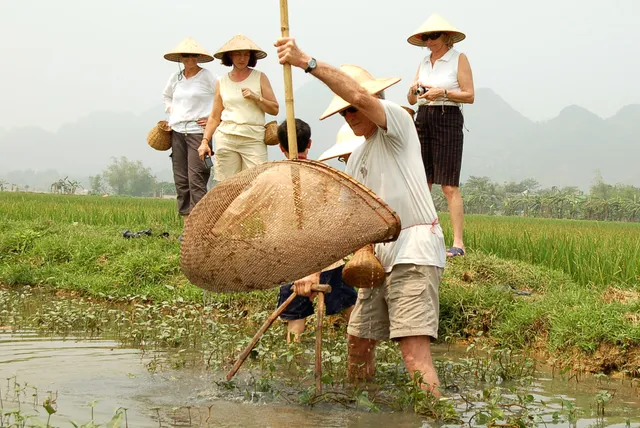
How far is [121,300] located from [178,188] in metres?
1.56

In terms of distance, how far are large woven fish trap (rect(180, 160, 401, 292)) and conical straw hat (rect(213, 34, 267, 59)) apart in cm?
386

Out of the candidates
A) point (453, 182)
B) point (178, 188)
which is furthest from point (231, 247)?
point (178, 188)

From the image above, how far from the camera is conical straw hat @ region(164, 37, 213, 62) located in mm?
8148

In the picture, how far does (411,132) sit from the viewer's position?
3.84m

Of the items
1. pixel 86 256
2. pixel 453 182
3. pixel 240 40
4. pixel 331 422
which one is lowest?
pixel 331 422

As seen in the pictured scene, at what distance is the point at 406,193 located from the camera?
387cm

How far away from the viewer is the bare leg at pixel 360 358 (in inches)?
169

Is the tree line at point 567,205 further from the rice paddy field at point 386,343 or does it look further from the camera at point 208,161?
the camera at point 208,161

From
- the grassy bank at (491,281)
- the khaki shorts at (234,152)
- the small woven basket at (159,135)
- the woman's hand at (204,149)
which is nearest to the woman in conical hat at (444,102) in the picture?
the grassy bank at (491,281)

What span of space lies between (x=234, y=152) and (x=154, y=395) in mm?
3771

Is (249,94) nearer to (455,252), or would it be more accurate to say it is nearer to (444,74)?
(444,74)

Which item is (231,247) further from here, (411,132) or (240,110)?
(240,110)

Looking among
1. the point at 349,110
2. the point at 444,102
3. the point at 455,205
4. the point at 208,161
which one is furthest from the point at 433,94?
the point at 349,110

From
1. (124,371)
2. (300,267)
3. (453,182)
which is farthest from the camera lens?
(453,182)
